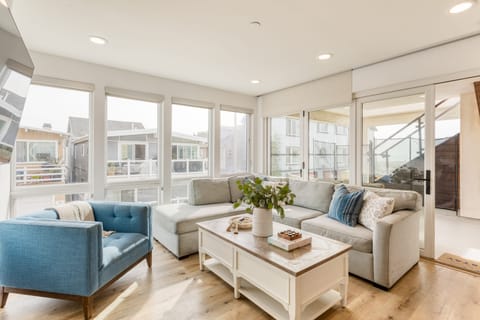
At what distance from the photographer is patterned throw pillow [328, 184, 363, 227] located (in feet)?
8.37

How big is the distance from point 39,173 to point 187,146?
6.66ft

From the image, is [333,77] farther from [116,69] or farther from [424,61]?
[116,69]

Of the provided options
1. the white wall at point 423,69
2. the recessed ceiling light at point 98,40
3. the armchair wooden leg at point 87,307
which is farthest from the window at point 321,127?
the armchair wooden leg at point 87,307

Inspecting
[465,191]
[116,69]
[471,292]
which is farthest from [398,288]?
[116,69]

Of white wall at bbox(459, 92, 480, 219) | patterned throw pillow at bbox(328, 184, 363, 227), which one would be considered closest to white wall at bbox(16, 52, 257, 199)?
patterned throw pillow at bbox(328, 184, 363, 227)

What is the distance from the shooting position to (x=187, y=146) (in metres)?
4.14

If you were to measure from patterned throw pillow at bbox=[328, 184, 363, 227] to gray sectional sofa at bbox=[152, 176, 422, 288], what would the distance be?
0.21 feet

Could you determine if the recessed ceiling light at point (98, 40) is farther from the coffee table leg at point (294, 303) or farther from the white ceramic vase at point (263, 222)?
the coffee table leg at point (294, 303)

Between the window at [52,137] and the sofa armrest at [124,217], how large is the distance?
3.20 feet

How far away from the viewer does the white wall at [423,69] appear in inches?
96.7

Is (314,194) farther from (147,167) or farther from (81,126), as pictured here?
(81,126)

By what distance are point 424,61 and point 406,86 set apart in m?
0.31

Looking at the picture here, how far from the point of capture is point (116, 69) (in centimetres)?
337

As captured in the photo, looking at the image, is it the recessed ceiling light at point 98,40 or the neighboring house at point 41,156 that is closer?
the recessed ceiling light at point 98,40
